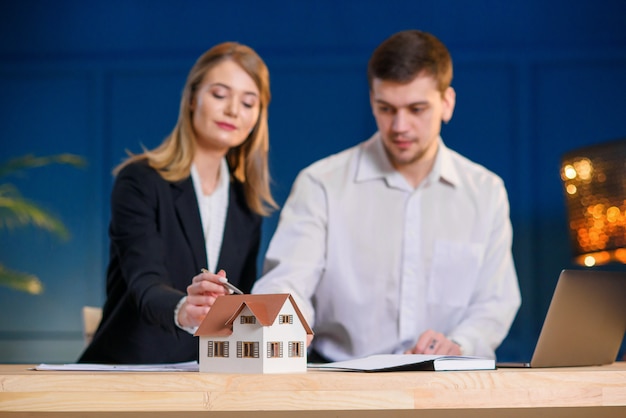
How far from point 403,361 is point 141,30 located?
3.47m

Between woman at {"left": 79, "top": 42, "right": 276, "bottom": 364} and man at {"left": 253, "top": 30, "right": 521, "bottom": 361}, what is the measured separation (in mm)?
139

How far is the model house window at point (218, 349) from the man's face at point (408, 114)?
1.14 meters

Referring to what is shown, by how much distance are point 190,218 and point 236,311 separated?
966 millimetres

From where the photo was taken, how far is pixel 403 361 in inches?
51.1

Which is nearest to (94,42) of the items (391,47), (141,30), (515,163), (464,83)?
(141,30)

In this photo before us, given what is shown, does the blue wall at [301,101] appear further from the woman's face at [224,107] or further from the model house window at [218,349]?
the model house window at [218,349]

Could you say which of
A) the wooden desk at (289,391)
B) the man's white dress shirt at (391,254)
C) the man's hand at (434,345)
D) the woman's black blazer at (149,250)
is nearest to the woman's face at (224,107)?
the woman's black blazer at (149,250)

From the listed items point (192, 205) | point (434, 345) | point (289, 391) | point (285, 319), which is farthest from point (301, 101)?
point (289, 391)

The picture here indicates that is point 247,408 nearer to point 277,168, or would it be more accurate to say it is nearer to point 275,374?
point 275,374

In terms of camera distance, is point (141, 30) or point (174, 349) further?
point (141, 30)

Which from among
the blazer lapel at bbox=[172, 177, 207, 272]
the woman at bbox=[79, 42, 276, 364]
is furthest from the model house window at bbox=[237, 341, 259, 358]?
the blazer lapel at bbox=[172, 177, 207, 272]

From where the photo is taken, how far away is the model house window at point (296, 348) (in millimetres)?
1287

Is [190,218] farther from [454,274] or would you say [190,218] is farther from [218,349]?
[218,349]

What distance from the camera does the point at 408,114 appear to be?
2318mm
